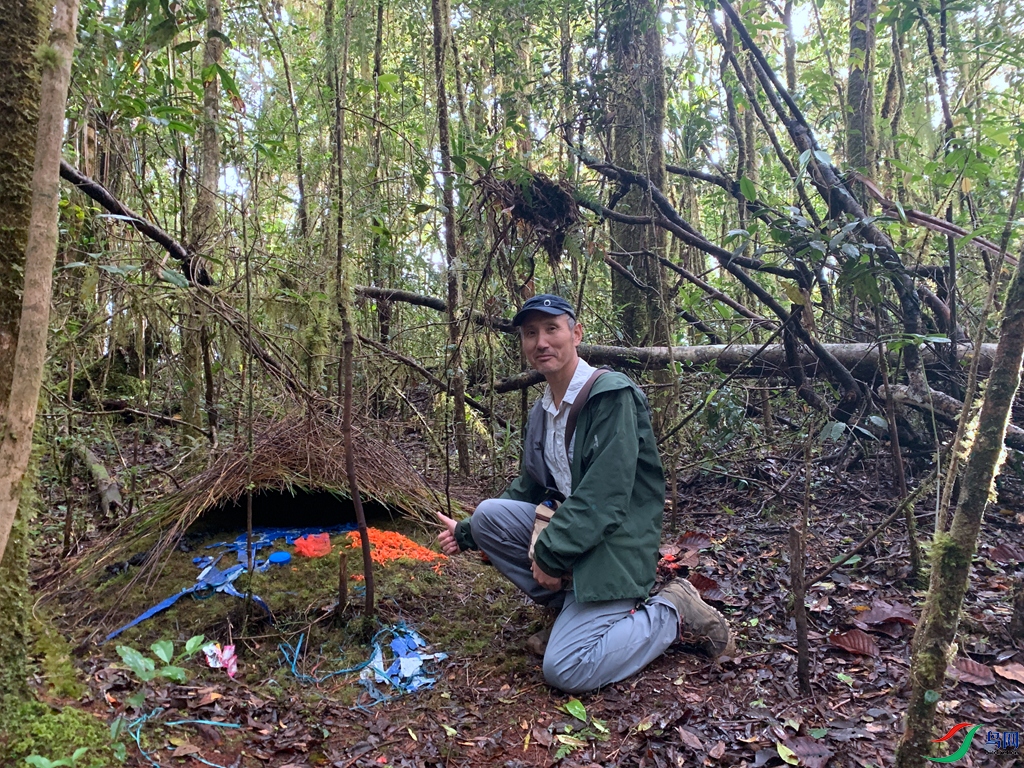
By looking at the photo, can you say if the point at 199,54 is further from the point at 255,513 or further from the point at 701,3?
the point at 255,513

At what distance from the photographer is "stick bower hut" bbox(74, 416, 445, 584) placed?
3639 mm

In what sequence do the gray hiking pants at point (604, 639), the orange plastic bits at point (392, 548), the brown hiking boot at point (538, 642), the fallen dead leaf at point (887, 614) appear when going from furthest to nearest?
Answer: the orange plastic bits at point (392, 548) < the brown hiking boot at point (538, 642) < the fallen dead leaf at point (887, 614) < the gray hiking pants at point (604, 639)

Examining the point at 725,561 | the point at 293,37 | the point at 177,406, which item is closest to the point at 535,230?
the point at 725,561

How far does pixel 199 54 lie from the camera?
827 cm

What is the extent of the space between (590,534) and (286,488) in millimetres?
2100

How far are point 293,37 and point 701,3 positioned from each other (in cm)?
685

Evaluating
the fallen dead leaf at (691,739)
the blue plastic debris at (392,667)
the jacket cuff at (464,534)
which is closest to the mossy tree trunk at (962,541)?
the fallen dead leaf at (691,739)

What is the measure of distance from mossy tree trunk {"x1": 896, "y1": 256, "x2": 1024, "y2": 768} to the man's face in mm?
1735

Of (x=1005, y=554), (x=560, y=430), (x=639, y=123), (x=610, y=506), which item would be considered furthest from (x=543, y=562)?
(x=639, y=123)

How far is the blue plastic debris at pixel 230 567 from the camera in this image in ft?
10.1

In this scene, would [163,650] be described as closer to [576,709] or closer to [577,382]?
[576,709]

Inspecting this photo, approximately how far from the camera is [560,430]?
322 centimetres

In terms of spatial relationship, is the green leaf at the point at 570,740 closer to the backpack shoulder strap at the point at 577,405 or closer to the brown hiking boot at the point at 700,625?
the brown hiking boot at the point at 700,625

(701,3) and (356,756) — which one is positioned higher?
(701,3)
